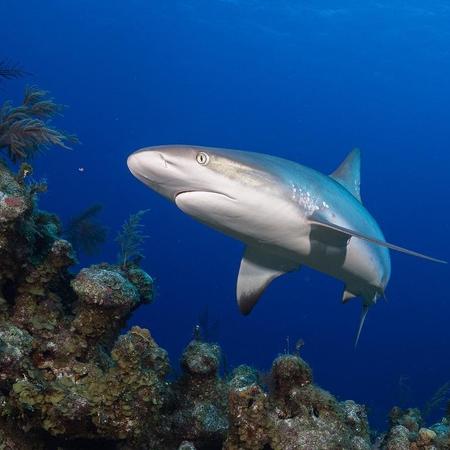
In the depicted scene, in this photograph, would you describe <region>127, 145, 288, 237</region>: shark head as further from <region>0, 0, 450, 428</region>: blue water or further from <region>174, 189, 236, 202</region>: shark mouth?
<region>0, 0, 450, 428</region>: blue water

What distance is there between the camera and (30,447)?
376 centimetres

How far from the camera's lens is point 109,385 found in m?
3.69

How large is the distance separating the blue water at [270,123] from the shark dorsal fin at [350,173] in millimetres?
47883

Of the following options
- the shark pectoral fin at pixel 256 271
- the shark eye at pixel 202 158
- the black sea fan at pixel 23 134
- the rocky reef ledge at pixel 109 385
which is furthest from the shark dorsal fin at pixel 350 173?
the black sea fan at pixel 23 134

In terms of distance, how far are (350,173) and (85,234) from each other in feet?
21.1

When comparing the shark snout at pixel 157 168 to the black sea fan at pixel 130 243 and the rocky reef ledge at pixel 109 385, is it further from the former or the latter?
the black sea fan at pixel 130 243

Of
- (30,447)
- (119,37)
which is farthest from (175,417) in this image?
(119,37)

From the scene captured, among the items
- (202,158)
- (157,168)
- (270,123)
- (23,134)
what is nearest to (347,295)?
(202,158)

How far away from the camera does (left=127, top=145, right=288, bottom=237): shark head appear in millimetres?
3812

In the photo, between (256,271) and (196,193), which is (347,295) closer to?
(256,271)

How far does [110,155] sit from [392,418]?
406ft

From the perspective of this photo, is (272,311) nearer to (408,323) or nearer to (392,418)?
(408,323)

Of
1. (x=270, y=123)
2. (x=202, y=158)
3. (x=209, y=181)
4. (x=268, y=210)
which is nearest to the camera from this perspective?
(x=202, y=158)

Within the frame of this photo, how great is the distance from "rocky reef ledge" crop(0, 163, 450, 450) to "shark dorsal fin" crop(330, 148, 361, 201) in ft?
12.2
